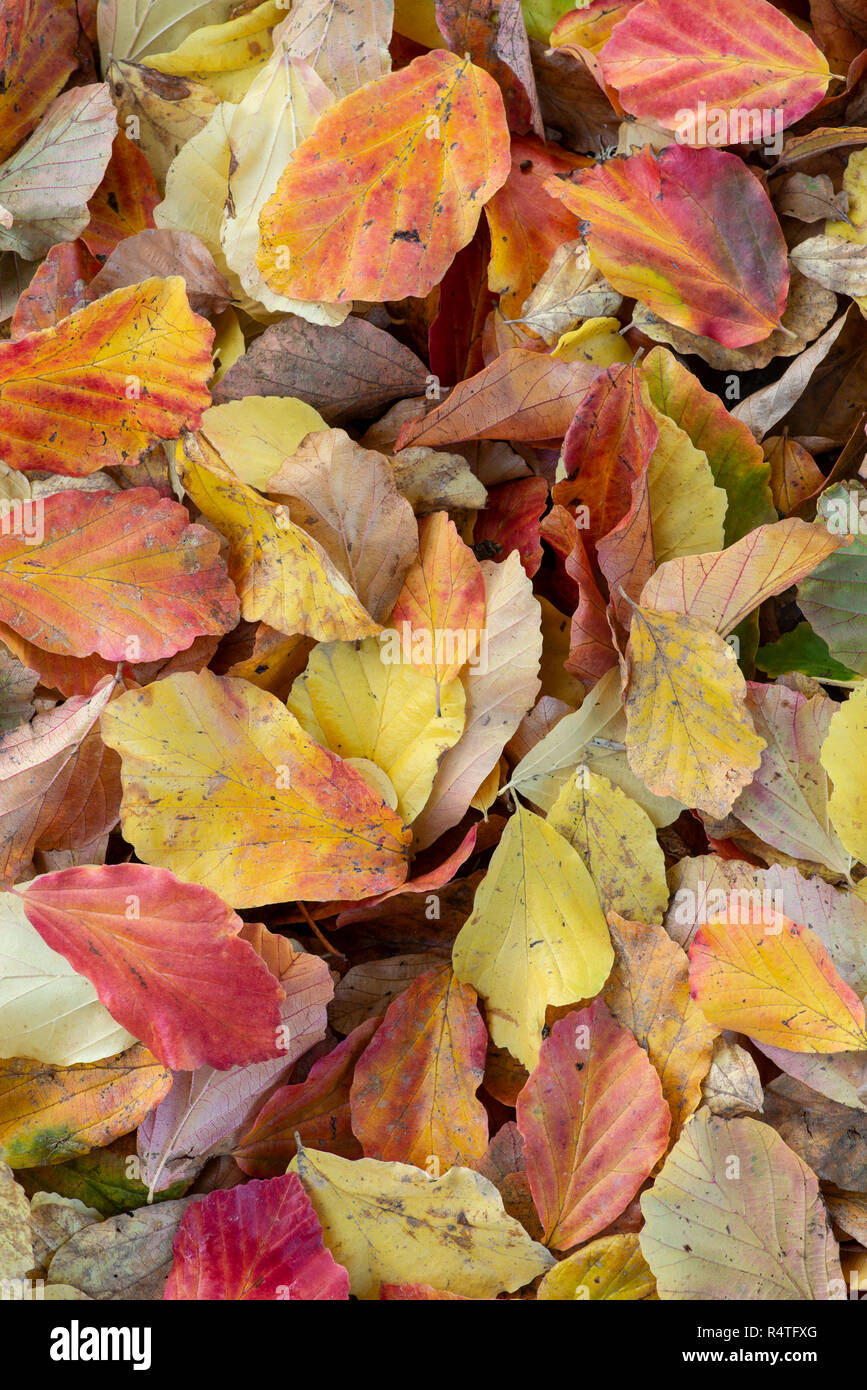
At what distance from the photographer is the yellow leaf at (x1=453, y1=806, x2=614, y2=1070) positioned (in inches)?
27.2

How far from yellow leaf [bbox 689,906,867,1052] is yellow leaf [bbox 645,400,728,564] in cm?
22

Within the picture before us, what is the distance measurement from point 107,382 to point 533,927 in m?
0.40

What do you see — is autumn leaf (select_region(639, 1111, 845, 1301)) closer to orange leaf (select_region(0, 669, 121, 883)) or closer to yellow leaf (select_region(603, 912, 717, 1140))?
yellow leaf (select_region(603, 912, 717, 1140))

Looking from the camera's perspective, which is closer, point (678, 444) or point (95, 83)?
point (678, 444)

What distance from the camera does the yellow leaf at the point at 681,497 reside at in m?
0.69

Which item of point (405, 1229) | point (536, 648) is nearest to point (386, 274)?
point (536, 648)

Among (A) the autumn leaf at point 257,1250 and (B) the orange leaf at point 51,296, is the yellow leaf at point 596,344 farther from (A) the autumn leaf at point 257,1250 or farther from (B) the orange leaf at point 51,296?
(A) the autumn leaf at point 257,1250

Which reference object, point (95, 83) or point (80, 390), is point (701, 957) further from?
point (95, 83)

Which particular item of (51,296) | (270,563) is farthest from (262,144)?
(270,563)

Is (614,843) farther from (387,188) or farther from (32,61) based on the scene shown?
(32,61)

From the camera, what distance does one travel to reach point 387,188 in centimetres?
73

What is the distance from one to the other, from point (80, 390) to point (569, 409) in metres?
0.29

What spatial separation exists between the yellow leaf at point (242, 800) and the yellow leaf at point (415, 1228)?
0.15 m

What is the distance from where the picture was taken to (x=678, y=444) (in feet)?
2.26
